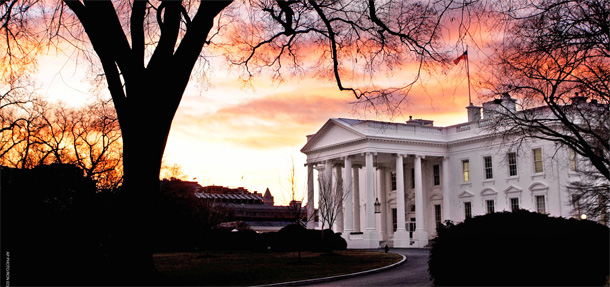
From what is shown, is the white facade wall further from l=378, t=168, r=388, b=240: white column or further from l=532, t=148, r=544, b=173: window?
l=532, t=148, r=544, b=173: window

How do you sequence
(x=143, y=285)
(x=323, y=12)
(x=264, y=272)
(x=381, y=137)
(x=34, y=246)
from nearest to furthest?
(x=143, y=285) → (x=323, y=12) → (x=34, y=246) → (x=264, y=272) → (x=381, y=137)

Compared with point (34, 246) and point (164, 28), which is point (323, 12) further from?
point (34, 246)

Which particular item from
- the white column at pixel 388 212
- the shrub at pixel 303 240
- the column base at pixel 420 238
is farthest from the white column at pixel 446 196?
the shrub at pixel 303 240

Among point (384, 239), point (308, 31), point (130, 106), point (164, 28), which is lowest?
point (384, 239)

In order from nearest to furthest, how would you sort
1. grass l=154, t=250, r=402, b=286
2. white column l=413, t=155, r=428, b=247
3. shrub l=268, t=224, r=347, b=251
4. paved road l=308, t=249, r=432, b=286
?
paved road l=308, t=249, r=432, b=286 → grass l=154, t=250, r=402, b=286 → shrub l=268, t=224, r=347, b=251 → white column l=413, t=155, r=428, b=247

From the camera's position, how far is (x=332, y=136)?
198ft

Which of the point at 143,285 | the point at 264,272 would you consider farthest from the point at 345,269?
the point at 143,285

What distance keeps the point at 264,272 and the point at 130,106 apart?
1552 cm

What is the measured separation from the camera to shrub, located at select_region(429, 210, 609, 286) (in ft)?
36.2

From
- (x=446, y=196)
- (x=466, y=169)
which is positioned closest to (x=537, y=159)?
(x=466, y=169)

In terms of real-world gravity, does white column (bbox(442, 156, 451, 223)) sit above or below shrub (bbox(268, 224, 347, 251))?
above

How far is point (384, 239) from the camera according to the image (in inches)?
2443

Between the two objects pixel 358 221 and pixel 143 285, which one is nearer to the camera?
pixel 143 285

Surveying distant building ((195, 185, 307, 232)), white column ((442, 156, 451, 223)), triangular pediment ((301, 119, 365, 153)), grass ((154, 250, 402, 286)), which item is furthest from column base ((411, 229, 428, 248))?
distant building ((195, 185, 307, 232))
